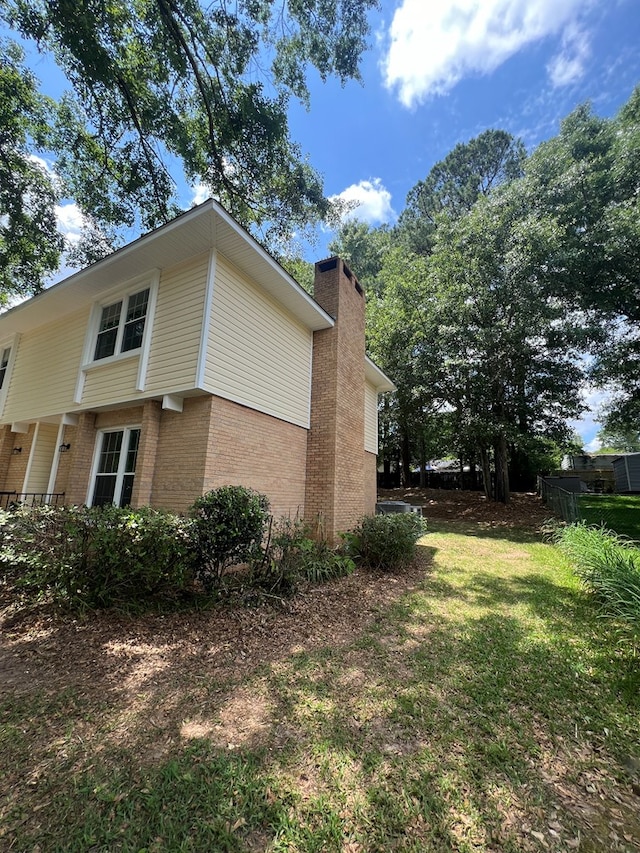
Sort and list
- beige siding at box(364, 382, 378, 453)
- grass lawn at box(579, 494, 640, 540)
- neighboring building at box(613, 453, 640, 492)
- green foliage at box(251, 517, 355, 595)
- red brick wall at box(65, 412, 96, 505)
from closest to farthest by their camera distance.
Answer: green foliage at box(251, 517, 355, 595)
red brick wall at box(65, 412, 96, 505)
grass lawn at box(579, 494, 640, 540)
beige siding at box(364, 382, 378, 453)
neighboring building at box(613, 453, 640, 492)

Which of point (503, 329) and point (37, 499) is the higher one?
point (503, 329)

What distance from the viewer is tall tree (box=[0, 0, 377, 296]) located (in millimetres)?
7656

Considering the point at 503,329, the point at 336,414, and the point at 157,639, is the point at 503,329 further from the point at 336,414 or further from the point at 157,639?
the point at 157,639

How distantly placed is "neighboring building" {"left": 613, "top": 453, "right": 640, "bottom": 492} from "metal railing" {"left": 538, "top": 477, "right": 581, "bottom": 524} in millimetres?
10171

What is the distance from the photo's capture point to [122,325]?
24.5 feet

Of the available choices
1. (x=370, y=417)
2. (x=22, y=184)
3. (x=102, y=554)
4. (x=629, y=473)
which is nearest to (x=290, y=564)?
(x=102, y=554)

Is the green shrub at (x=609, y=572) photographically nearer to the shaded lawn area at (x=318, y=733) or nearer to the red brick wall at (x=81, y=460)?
the shaded lawn area at (x=318, y=733)

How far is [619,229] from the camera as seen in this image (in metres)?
12.5

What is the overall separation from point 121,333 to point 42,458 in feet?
16.5

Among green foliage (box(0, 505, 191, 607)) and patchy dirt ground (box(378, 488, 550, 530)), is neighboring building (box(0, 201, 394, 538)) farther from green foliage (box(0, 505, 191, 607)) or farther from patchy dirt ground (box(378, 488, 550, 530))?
patchy dirt ground (box(378, 488, 550, 530))

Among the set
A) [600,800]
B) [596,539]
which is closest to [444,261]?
[596,539]

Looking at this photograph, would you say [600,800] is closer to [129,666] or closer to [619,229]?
[129,666]

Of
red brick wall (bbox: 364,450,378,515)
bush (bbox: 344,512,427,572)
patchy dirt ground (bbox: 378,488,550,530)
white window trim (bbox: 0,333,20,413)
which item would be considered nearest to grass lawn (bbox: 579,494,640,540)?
patchy dirt ground (bbox: 378,488,550,530)

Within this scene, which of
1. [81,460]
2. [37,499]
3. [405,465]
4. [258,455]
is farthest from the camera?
[405,465]
